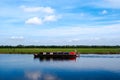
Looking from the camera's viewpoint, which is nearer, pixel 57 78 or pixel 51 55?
pixel 57 78

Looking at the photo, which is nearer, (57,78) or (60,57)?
(57,78)

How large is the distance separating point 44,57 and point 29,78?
48.3m

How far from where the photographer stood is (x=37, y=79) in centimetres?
3484

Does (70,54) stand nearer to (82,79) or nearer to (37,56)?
(37,56)

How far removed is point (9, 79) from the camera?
3594cm

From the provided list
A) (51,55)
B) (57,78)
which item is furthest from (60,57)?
(57,78)

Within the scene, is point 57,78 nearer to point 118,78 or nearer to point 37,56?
point 118,78

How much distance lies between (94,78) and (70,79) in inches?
138

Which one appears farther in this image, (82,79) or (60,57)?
(60,57)

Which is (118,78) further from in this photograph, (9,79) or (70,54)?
(70,54)

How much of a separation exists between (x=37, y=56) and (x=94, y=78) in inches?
1989

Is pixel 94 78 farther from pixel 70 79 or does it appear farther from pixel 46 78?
Answer: pixel 46 78

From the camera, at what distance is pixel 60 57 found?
8381cm

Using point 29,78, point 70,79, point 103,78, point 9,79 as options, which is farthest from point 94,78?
point 9,79
